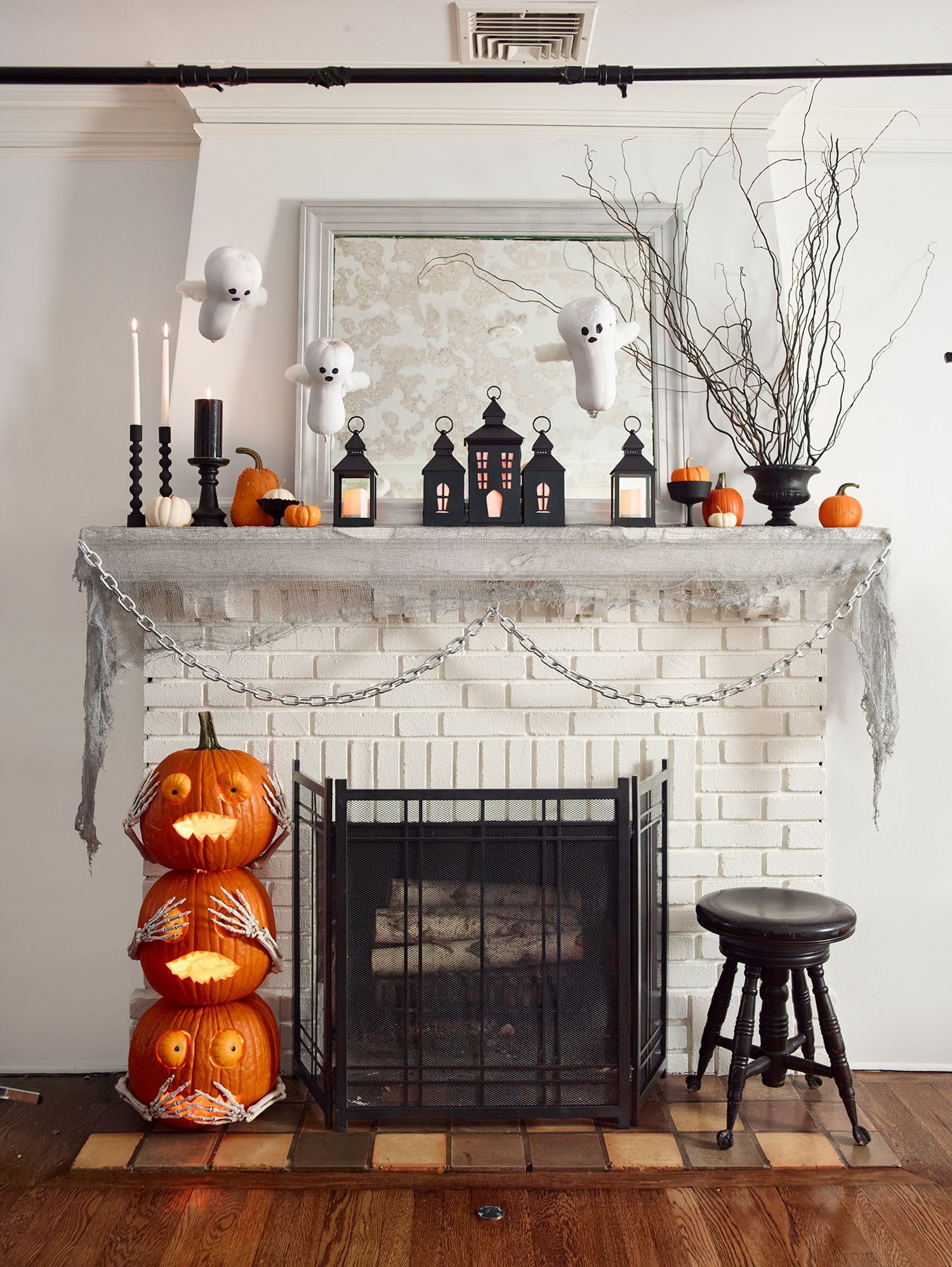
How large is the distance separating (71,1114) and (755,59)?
2956mm

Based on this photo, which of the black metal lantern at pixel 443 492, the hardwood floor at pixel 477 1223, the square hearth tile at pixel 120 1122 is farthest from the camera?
the black metal lantern at pixel 443 492

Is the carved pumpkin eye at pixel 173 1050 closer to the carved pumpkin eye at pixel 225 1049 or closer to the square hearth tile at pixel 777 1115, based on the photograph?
the carved pumpkin eye at pixel 225 1049

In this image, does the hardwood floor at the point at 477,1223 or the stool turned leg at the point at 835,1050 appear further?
the stool turned leg at the point at 835,1050

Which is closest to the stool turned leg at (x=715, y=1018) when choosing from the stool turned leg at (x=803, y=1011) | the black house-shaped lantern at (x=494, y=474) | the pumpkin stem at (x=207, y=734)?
the stool turned leg at (x=803, y=1011)

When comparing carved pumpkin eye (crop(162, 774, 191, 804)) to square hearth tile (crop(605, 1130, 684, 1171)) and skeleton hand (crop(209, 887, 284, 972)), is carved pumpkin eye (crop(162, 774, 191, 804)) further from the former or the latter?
square hearth tile (crop(605, 1130, 684, 1171))

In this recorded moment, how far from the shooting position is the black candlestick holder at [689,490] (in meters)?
2.27

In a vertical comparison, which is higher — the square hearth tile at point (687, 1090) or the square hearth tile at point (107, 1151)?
the square hearth tile at point (687, 1090)

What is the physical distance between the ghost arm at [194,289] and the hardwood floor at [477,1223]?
185 centimetres

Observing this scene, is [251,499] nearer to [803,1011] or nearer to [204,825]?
[204,825]

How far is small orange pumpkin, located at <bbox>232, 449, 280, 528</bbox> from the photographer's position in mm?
2268

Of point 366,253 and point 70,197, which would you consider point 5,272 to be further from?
point 366,253

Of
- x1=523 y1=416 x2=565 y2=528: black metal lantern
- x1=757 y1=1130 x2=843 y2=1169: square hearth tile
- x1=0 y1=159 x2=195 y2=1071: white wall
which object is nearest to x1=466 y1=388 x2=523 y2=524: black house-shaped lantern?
x1=523 y1=416 x2=565 y2=528: black metal lantern

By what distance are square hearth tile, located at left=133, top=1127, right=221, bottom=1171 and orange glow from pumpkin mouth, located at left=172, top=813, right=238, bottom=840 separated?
0.64 metres

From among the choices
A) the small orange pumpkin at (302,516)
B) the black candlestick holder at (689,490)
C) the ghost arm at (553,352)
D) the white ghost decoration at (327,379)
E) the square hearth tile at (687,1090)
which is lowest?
the square hearth tile at (687,1090)
